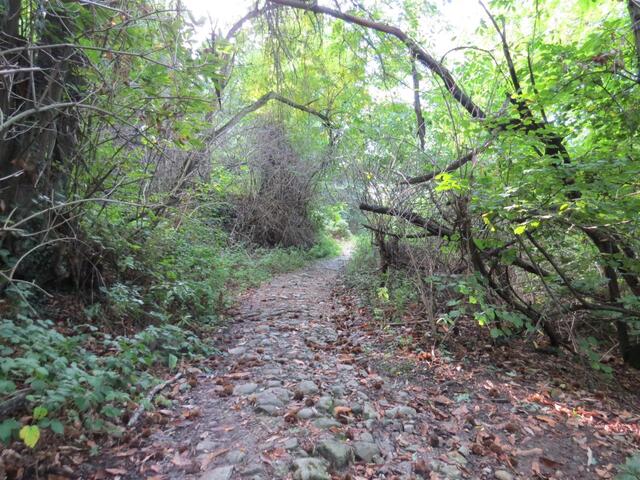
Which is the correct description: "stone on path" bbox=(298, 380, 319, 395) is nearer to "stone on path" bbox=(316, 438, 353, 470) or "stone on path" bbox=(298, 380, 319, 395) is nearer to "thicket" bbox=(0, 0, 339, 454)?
"stone on path" bbox=(316, 438, 353, 470)

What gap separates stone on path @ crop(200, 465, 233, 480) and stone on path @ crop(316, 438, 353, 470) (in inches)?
22.5

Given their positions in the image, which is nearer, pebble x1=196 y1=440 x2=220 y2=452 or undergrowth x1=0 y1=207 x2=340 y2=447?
undergrowth x1=0 y1=207 x2=340 y2=447

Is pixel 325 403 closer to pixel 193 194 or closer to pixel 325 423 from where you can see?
pixel 325 423

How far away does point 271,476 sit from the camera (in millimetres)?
2195

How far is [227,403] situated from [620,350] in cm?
489

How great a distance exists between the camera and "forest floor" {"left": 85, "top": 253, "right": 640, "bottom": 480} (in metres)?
2.38

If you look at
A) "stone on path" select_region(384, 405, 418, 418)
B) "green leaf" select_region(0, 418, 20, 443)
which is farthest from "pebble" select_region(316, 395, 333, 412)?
"green leaf" select_region(0, 418, 20, 443)

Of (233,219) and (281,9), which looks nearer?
(281,9)

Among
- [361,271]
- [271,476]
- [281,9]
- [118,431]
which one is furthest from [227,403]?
[361,271]

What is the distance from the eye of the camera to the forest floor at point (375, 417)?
2377 millimetres

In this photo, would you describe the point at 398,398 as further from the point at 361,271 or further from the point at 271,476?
the point at 361,271

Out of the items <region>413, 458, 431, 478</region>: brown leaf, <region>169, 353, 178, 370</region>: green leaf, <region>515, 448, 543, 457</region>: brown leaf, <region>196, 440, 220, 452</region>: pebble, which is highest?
<region>169, 353, 178, 370</region>: green leaf

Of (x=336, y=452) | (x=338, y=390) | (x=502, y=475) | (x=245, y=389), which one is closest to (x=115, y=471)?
(x=245, y=389)

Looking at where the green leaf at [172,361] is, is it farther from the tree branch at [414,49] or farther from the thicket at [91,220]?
the tree branch at [414,49]
